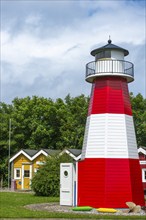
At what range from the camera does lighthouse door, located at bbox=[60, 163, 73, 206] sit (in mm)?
25766

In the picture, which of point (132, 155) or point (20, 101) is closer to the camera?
point (132, 155)

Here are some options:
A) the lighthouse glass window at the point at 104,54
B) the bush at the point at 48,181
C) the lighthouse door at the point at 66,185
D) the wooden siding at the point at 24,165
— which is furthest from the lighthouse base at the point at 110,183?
the wooden siding at the point at 24,165

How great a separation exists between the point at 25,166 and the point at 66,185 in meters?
21.8

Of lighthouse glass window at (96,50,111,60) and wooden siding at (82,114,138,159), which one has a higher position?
lighthouse glass window at (96,50,111,60)

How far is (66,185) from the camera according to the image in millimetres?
26219

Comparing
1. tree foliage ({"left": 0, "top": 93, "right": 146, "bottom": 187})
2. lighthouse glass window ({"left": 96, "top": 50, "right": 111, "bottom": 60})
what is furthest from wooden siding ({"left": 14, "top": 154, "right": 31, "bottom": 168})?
lighthouse glass window ({"left": 96, "top": 50, "right": 111, "bottom": 60})

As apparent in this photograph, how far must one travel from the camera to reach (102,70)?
25.3 meters

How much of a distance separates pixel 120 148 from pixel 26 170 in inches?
973

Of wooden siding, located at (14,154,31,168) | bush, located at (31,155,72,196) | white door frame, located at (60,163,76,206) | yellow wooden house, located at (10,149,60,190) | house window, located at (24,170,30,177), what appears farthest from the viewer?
wooden siding, located at (14,154,31,168)

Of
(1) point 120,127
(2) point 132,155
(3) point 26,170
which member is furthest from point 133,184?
(3) point 26,170

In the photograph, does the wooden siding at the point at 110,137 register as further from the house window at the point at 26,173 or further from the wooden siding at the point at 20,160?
the wooden siding at the point at 20,160

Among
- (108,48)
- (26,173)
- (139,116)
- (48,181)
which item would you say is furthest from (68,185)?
(139,116)

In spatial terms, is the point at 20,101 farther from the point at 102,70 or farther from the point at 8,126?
the point at 102,70

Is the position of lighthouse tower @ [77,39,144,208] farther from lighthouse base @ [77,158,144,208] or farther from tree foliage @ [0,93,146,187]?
tree foliage @ [0,93,146,187]
